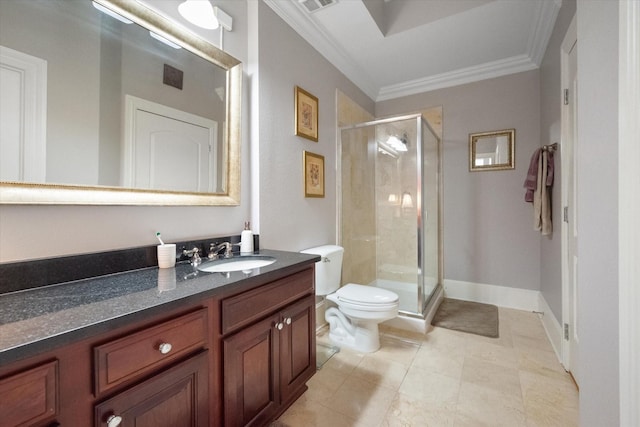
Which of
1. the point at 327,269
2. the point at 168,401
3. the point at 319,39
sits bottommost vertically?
the point at 168,401

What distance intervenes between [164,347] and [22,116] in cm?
98

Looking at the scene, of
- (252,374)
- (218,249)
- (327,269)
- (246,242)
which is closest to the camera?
(252,374)

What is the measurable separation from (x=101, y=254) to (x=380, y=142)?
2.71 metres

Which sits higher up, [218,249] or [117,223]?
[117,223]

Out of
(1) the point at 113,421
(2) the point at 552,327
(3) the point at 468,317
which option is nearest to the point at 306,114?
(1) the point at 113,421

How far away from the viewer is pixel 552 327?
84.2 inches

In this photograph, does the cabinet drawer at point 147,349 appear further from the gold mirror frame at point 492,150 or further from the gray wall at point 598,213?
the gold mirror frame at point 492,150

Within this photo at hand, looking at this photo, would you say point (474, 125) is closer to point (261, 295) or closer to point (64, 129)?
point (261, 295)

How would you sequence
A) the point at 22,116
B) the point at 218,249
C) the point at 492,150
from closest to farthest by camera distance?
the point at 22,116, the point at 218,249, the point at 492,150

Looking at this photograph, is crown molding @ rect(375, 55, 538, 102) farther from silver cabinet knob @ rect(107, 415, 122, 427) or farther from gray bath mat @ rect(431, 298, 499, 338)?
silver cabinet knob @ rect(107, 415, 122, 427)

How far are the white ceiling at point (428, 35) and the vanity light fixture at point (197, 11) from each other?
68cm

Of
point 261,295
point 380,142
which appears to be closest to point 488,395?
point 261,295

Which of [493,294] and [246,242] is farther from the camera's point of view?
[493,294]

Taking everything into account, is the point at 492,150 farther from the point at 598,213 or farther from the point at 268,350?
the point at 268,350
